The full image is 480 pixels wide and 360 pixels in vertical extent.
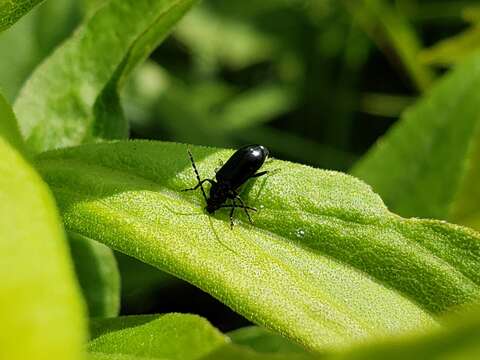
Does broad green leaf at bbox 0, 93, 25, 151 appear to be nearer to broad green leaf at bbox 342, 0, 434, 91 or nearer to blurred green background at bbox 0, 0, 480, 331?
blurred green background at bbox 0, 0, 480, 331

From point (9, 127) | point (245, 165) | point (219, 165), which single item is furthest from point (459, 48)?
point (9, 127)

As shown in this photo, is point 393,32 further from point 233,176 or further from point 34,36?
point 233,176

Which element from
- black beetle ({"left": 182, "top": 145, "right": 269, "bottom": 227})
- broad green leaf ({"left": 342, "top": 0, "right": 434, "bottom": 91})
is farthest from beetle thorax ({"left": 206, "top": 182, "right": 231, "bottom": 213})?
broad green leaf ({"left": 342, "top": 0, "right": 434, "bottom": 91})

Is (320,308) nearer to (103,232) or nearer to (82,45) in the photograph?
(103,232)

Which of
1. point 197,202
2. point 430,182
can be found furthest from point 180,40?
point 197,202

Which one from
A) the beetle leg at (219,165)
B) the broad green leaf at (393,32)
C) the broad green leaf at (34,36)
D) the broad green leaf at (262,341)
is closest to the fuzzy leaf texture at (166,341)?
the beetle leg at (219,165)

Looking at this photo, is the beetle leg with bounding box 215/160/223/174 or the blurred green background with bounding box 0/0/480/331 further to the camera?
the blurred green background with bounding box 0/0/480/331

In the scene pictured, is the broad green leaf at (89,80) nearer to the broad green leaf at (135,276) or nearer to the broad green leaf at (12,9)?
the broad green leaf at (12,9)
